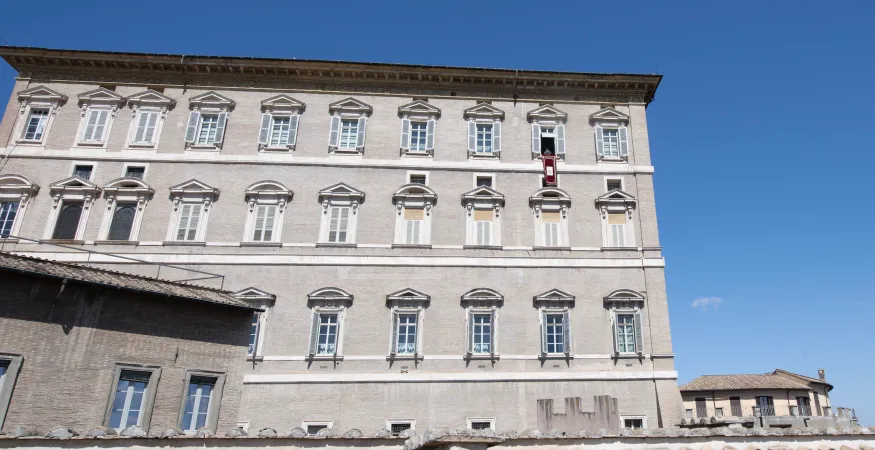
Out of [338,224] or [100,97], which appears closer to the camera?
[338,224]

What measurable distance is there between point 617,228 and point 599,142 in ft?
13.2

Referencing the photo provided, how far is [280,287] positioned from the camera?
2272 centimetres

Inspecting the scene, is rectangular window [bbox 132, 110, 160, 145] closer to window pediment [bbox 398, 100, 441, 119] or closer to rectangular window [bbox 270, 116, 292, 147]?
rectangular window [bbox 270, 116, 292, 147]

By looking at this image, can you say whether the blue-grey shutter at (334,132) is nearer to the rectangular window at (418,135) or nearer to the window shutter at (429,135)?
the rectangular window at (418,135)

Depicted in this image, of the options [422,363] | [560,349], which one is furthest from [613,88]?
[422,363]

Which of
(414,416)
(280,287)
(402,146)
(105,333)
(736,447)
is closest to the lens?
(736,447)

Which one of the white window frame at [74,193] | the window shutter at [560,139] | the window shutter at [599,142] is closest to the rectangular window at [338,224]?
the white window frame at [74,193]

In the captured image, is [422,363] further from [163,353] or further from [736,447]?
[736,447]

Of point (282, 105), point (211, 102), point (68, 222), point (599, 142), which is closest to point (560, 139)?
point (599, 142)

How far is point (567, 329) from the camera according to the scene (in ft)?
74.3

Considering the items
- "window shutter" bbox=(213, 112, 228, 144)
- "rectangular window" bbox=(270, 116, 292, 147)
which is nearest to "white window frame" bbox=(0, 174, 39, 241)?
"window shutter" bbox=(213, 112, 228, 144)

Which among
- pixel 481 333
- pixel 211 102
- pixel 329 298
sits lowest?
pixel 481 333

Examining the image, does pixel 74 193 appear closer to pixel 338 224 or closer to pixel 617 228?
pixel 338 224

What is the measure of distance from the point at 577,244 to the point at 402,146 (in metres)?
8.22
